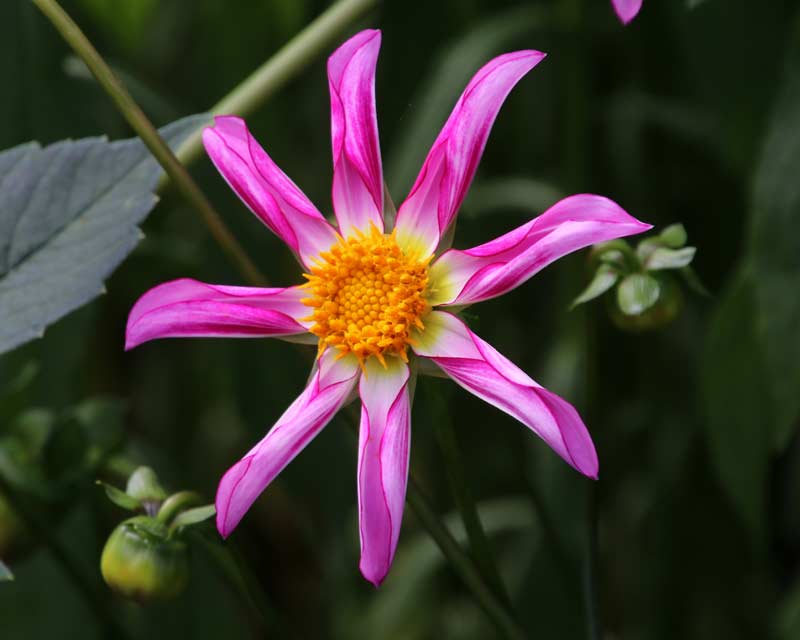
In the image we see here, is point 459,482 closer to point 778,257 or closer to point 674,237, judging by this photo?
point 674,237

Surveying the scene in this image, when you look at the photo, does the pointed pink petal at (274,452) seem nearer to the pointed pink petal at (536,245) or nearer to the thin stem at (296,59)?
the pointed pink petal at (536,245)

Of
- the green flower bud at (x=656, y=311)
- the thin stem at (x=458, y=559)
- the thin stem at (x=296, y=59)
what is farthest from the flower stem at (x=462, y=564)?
the thin stem at (x=296, y=59)

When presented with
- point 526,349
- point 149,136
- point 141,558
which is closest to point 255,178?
point 149,136

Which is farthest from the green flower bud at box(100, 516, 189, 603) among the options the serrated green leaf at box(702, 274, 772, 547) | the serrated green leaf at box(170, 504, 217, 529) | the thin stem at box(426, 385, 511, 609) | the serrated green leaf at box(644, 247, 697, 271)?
Result: the serrated green leaf at box(702, 274, 772, 547)

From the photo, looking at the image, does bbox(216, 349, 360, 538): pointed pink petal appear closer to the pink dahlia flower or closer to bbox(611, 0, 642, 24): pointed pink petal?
the pink dahlia flower

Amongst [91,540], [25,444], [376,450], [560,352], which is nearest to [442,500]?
[560,352]

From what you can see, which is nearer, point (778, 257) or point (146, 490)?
point (146, 490)

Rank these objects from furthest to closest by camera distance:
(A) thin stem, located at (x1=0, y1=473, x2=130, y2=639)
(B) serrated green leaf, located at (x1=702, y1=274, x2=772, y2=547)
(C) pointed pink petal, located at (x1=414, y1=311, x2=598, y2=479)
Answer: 1. (B) serrated green leaf, located at (x1=702, y1=274, x2=772, y2=547)
2. (A) thin stem, located at (x1=0, y1=473, x2=130, y2=639)
3. (C) pointed pink petal, located at (x1=414, y1=311, x2=598, y2=479)
